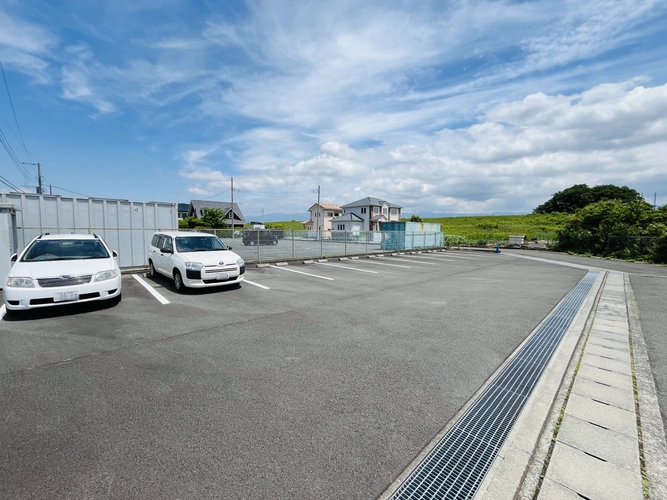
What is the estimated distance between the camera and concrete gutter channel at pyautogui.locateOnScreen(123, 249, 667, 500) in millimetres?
1986

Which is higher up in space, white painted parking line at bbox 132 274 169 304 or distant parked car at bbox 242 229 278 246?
distant parked car at bbox 242 229 278 246

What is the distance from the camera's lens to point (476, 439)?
2.47m

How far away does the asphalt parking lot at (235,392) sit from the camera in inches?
80.7

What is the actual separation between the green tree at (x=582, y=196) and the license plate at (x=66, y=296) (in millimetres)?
76846

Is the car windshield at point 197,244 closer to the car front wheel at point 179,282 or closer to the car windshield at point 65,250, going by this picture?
the car front wheel at point 179,282

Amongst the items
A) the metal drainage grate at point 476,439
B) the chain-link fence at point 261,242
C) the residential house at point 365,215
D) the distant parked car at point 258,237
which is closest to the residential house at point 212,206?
the residential house at point 365,215

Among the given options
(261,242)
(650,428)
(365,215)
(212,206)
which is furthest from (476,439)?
(212,206)

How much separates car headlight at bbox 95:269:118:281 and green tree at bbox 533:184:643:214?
76186 mm

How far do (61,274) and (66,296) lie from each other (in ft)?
1.44

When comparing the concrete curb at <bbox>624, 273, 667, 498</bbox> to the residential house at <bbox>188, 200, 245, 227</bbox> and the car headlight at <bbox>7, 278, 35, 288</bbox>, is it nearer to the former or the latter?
the car headlight at <bbox>7, 278, 35, 288</bbox>

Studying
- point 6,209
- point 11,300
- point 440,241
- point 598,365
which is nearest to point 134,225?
point 6,209

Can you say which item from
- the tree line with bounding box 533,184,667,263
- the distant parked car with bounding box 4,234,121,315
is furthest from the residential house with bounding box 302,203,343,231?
the distant parked car with bounding box 4,234,121,315

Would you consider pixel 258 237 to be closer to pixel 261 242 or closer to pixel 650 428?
pixel 261 242

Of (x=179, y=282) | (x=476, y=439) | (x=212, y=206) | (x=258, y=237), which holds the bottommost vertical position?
(x=476, y=439)
